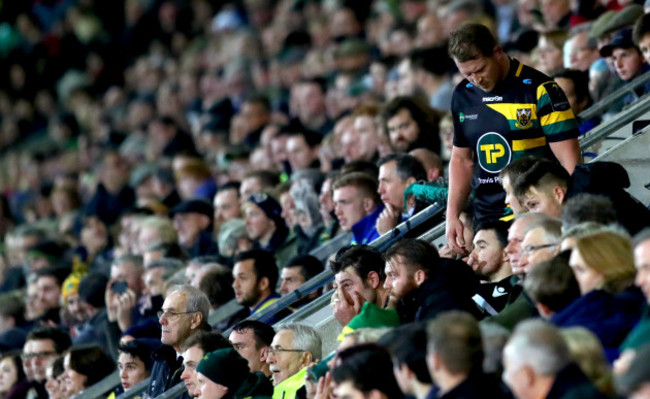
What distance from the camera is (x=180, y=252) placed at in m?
10.9

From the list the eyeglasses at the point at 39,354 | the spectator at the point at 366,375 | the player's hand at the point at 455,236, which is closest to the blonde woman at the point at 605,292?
the spectator at the point at 366,375

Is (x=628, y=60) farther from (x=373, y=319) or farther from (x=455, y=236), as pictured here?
(x=373, y=319)

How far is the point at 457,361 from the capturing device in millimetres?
4777

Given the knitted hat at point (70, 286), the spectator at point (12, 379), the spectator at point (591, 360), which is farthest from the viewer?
the knitted hat at point (70, 286)

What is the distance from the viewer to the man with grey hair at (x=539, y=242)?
18.7ft

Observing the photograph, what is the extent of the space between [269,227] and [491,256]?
11.7 feet

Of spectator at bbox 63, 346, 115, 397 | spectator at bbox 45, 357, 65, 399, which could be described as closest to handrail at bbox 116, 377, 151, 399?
spectator at bbox 63, 346, 115, 397

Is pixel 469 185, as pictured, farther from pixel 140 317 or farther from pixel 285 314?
pixel 140 317

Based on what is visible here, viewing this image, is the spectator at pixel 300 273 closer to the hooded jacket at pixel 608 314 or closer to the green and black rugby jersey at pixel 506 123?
the green and black rugby jersey at pixel 506 123

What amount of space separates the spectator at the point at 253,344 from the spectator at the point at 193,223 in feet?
13.4

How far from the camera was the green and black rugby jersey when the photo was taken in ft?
22.3

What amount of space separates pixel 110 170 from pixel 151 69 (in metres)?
4.23

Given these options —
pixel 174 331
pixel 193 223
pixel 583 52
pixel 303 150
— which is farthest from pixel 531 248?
pixel 193 223

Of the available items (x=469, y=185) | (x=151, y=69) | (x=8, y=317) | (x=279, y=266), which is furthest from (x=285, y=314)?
(x=151, y=69)
